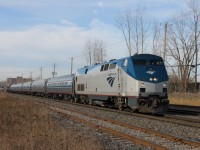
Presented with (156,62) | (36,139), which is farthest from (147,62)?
(36,139)

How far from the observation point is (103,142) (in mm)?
11094

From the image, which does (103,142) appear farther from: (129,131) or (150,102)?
(150,102)

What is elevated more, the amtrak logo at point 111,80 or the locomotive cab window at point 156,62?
the locomotive cab window at point 156,62

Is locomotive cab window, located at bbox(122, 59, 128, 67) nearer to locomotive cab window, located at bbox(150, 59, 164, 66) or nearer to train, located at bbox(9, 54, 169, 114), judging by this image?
train, located at bbox(9, 54, 169, 114)

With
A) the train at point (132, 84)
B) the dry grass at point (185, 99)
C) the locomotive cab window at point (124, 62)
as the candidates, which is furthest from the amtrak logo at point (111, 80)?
the dry grass at point (185, 99)

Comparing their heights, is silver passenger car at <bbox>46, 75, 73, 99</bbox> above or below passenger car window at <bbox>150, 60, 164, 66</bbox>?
below

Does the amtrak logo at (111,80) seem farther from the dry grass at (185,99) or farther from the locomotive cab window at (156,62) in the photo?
the dry grass at (185,99)

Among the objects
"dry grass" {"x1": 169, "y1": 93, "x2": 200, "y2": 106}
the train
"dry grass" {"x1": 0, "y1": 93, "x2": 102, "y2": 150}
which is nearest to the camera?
"dry grass" {"x1": 0, "y1": 93, "x2": 102, "y2": 150}

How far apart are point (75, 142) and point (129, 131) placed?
4592 mm

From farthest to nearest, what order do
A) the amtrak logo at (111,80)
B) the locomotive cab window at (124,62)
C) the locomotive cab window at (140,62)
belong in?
the amtrak logo at (111,80), the locomotive cab window at (124,62), the locomotive cab window at (140,62)

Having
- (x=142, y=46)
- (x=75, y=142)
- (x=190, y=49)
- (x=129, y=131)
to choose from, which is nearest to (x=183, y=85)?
(x=190, y=49)

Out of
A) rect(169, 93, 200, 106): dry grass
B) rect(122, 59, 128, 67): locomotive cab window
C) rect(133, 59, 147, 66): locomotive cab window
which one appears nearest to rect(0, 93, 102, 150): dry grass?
rect(133, 59, 147, 66): locomotive cab window

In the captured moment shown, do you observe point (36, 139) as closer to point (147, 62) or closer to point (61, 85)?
point (147, 62)

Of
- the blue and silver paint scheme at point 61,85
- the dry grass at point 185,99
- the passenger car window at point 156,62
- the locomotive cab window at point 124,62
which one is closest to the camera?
the passenger car window at point 156,62
